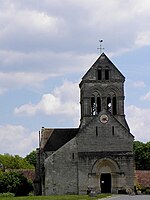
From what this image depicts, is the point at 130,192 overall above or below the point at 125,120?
below

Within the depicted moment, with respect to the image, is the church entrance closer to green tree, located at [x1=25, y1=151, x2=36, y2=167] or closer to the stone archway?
the stone archway

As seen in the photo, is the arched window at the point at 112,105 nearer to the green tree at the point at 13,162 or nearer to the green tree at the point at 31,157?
the green tree at the point at 13,162

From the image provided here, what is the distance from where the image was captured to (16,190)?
59.6m

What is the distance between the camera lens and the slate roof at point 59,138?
216ft

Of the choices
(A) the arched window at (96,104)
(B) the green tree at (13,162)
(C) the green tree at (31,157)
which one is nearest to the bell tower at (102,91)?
(A) the arched window at (96,104)

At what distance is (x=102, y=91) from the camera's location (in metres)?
64.5

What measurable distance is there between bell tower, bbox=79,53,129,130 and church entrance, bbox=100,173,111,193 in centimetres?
631

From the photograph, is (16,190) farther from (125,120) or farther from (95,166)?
(125,120)

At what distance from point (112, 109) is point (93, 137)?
5244mm

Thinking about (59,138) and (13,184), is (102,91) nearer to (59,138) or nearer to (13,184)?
(59,138)

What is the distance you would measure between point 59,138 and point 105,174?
863 centimetres

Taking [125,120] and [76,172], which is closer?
[76,172]

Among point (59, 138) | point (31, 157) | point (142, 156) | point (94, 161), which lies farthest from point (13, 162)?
point (94, 161)

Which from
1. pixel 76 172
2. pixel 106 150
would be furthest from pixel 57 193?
pixel 106 150
